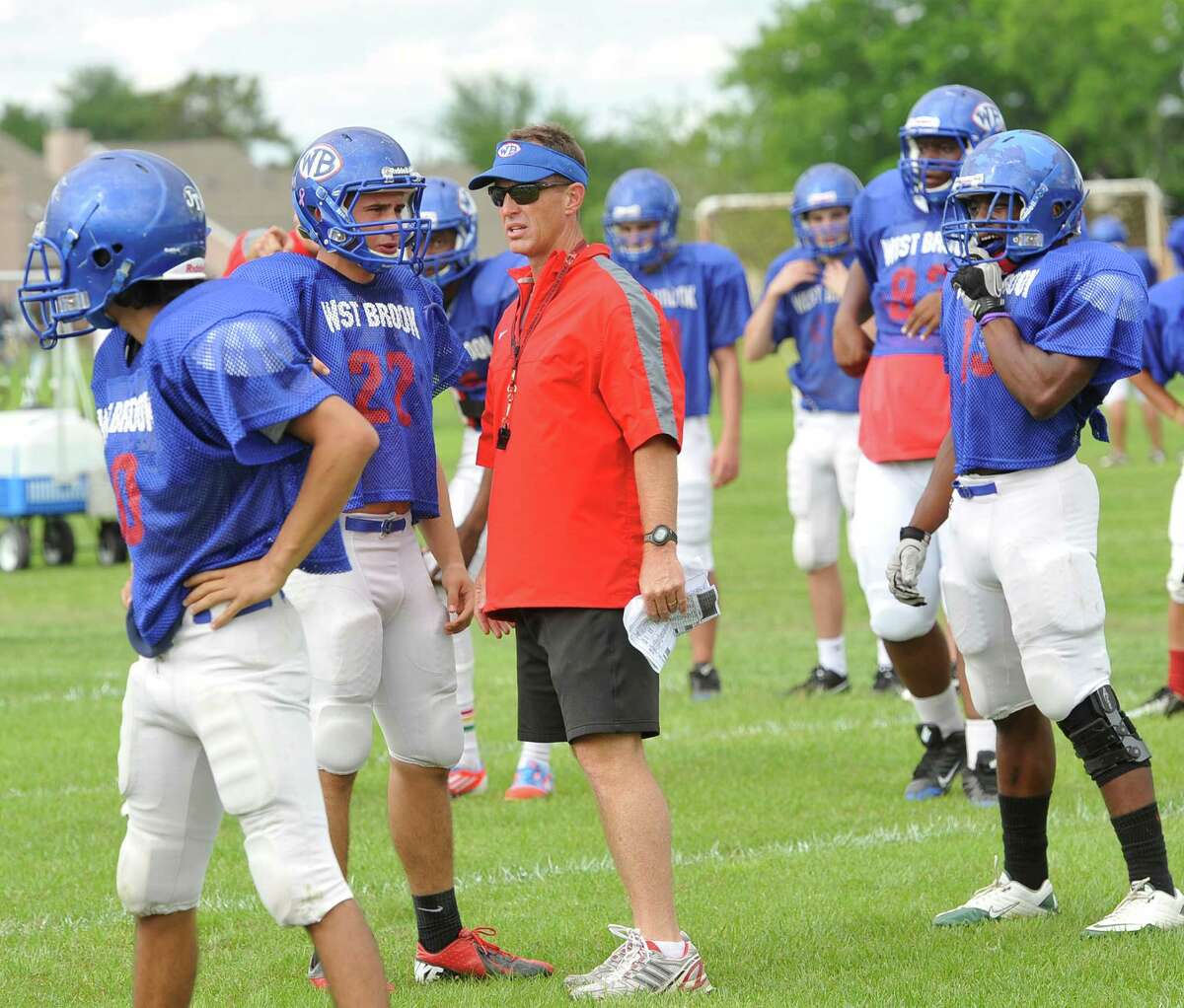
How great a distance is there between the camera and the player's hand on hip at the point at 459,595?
5.02m

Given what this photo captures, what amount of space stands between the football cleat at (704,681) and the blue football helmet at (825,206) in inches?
82.2

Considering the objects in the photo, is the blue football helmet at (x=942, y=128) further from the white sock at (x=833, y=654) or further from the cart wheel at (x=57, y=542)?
the cart wheel at (x=57, y=542)

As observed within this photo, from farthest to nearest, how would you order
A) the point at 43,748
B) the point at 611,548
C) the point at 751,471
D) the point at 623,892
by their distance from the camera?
1. the point at 751,471
2. the point at 43,748
3. the point at 623,892
4. the point at 611,548

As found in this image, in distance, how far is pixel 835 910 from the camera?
212 inches

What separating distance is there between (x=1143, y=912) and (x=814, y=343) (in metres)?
5.11

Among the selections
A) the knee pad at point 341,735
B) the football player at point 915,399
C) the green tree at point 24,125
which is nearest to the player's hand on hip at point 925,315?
the football player at point 915,399

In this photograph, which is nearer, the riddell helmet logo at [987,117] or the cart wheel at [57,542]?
the riddell helmet logo at [987,117]

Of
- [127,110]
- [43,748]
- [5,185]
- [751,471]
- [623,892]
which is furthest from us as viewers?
[127,110]

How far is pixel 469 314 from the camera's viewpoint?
705cm

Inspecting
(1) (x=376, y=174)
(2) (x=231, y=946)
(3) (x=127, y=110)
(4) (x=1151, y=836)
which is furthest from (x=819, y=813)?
(3) (x=127, y=110)

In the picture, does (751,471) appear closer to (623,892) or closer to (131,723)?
(623,892)

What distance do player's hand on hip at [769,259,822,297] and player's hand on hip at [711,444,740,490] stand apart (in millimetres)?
823

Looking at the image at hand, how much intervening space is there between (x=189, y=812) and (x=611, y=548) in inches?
51.4

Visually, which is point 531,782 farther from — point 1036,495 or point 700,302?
point 700,302
